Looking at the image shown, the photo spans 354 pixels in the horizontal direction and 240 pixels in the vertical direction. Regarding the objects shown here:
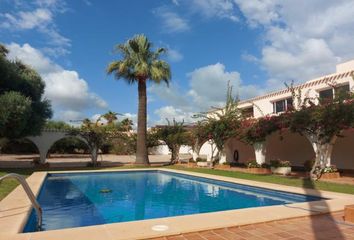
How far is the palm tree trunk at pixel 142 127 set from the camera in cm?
2688

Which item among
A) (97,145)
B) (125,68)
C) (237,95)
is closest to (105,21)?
(125,68)

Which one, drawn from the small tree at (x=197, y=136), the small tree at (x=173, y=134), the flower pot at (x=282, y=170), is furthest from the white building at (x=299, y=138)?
the small tree at (x=173, y=134)

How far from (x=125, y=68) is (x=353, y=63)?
642 inches

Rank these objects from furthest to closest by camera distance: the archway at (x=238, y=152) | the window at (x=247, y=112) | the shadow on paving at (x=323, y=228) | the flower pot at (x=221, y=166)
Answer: the archway at (x=238, y=152), the window at (x=247, y=112), the flower pot at (x=221, y=166), the shadow on paving at (x=323, y=228)

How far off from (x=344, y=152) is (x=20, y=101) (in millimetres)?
18936

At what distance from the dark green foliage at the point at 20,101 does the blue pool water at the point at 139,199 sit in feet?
12.8

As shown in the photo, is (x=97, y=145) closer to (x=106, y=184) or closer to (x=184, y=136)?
(x=184, y=136)

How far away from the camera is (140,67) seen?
25828 millimetres

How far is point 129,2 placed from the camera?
18.4 meters

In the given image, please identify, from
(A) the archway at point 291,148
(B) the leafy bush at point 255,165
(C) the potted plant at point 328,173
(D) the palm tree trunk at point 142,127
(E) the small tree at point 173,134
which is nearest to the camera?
(C) the potted plant at point 328,173

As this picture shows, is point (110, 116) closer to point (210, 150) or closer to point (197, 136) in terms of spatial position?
point (210, 150)

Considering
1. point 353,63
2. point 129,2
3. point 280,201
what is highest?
point 129,2

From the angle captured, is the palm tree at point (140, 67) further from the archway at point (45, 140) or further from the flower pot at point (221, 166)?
the archway at point (45, 140)

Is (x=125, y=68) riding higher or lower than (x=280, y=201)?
higher
